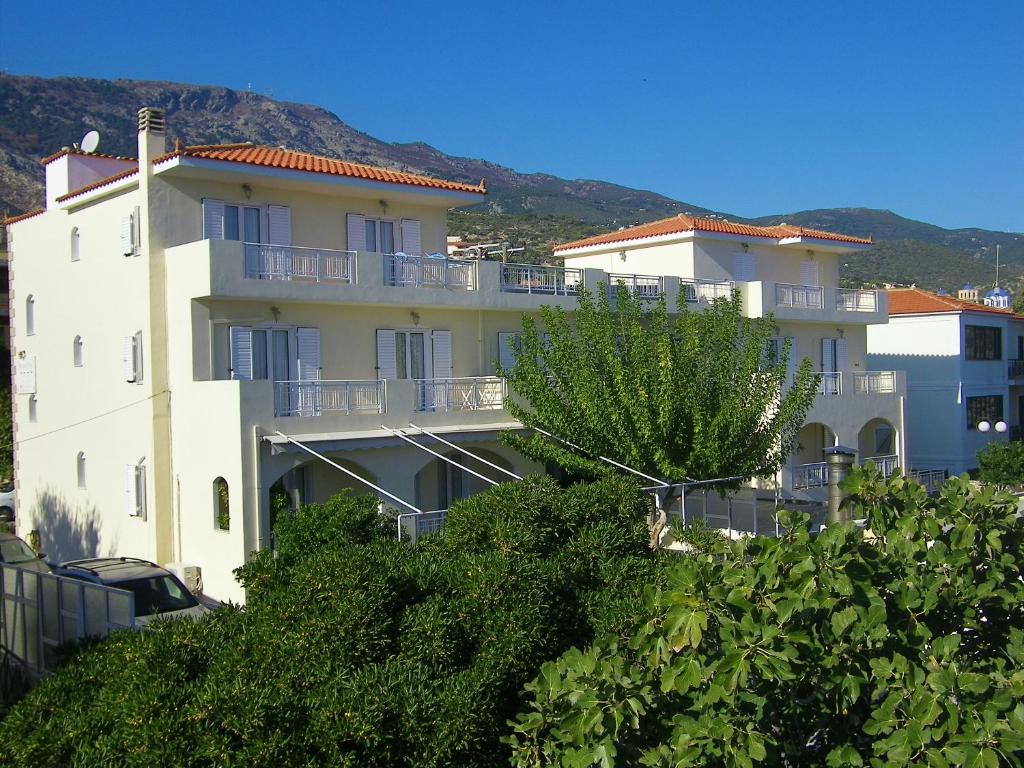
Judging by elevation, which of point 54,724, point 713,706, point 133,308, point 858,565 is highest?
point 133,308

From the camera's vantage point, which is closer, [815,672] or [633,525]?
[815,672]

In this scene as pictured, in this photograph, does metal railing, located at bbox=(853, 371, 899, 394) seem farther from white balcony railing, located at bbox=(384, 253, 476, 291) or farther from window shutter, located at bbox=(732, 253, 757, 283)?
white balcony railing, located at bbox=(384, 253, 476, 291)

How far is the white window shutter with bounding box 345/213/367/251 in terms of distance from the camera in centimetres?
2558

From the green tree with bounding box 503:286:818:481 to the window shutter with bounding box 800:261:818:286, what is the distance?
47.9 feet

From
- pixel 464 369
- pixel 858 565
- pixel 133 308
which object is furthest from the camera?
pixel 464 369

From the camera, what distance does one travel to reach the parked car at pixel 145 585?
17.5 metres

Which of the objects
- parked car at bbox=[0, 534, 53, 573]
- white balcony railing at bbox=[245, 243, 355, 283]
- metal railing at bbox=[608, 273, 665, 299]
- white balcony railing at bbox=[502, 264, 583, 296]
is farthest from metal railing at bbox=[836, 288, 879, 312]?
parked car at bbox=[0, 534, 53, 573]

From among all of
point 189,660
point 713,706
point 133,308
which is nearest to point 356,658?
point 189,660

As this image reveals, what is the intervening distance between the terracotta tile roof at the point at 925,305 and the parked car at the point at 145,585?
33.8 m

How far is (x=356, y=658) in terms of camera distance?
29.7 feet

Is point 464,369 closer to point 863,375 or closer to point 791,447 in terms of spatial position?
point 791,447

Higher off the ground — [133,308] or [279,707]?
[133,308]

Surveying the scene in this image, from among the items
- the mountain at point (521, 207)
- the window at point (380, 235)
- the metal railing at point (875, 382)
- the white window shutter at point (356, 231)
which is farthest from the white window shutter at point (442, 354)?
the mountain at point (521, 207)

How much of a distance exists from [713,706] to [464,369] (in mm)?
20098
